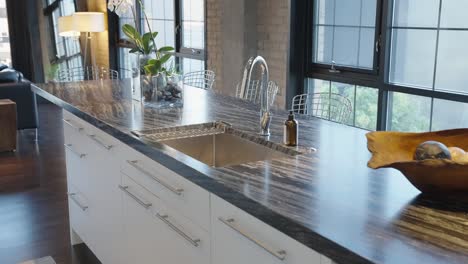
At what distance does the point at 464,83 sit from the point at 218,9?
3.00 metres

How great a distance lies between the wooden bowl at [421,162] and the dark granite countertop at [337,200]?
0.06m

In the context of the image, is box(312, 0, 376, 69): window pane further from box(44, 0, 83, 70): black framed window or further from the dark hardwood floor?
box(44, 0, 83, 70): black framed window

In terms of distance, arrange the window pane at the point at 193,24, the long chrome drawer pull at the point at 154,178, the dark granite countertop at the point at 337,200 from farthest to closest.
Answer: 1. the window pane at the point at 193,24
2. the long chrome drawer pull at the point at 154,178
3. the dark granite countertop at the point at 337,200

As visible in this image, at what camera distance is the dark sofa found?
663 centimetres

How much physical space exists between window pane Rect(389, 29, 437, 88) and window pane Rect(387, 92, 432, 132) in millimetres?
113

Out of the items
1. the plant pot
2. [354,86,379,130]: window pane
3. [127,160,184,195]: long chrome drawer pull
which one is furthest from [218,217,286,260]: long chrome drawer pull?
[354,86,379,130]: window pane

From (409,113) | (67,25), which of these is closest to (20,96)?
(67,25)

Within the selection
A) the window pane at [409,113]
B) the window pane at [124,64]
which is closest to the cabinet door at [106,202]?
the window pane at [409,113]

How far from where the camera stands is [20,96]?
6.71 metres

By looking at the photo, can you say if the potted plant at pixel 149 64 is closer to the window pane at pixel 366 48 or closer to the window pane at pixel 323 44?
the window pane at pixel 366 48

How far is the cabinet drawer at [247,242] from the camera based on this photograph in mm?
1403

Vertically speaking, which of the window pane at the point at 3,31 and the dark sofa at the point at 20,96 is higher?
the window pane at the point at 3,31

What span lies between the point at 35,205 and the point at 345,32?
2.97 meters

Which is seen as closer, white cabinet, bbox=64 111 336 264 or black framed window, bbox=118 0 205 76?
white cabinet, bbox=64 111 336 264
